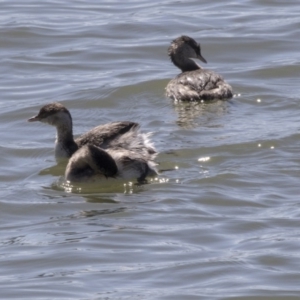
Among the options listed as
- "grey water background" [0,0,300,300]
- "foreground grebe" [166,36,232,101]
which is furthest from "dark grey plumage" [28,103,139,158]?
"foreground grebe" [166,36,232,101]

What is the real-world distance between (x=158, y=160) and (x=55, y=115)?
52.8 inches

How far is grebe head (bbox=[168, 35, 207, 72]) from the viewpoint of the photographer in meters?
16.6

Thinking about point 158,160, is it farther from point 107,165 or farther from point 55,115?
point 55,115

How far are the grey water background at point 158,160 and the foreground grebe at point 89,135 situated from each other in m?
0.26

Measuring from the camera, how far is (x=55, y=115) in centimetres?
1277

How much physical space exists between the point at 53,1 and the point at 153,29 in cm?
340

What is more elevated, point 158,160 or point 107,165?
point 107,165

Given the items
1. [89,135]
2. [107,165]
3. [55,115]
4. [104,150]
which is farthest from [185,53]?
[107,165]

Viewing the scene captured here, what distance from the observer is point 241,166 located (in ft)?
38.8

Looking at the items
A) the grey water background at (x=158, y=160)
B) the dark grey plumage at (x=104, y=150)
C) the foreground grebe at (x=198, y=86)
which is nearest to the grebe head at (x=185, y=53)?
the grey water background at (x=158, y=160)

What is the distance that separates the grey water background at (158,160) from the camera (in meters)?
8.82

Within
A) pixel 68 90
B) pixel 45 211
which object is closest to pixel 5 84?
pixel 68 90

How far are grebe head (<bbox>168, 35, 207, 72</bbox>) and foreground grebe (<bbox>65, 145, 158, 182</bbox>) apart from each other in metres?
5.00

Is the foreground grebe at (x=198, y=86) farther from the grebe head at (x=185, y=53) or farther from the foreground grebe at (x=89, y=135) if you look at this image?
the foreground grebe at (x=89, y=135)
